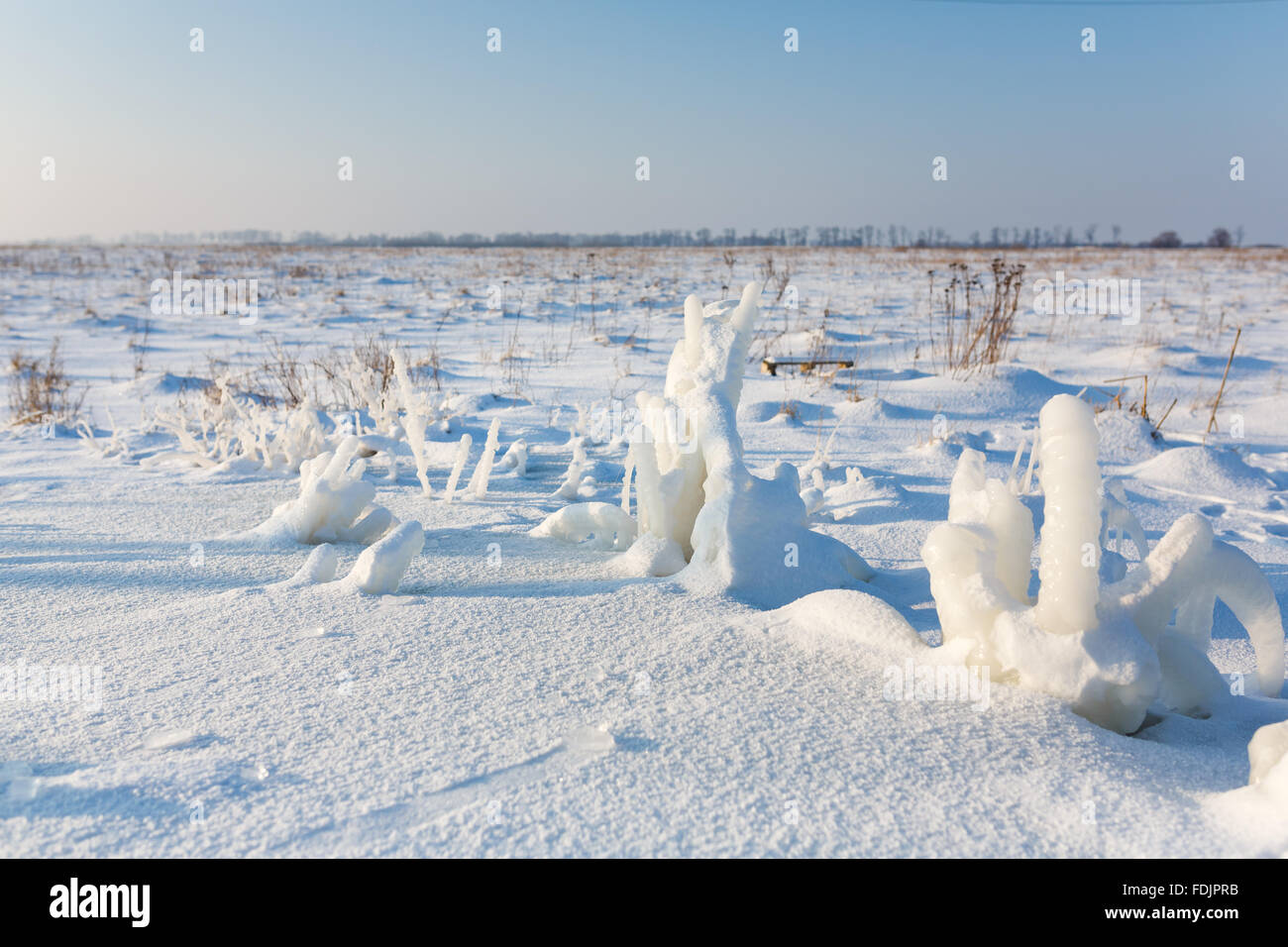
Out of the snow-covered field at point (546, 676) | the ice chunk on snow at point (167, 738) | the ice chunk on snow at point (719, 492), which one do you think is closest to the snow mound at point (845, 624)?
the snow-covered field at point (546, 676)

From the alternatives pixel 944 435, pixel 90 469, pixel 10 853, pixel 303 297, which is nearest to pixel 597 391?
pixel 944 435

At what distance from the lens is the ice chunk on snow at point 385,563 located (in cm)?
186

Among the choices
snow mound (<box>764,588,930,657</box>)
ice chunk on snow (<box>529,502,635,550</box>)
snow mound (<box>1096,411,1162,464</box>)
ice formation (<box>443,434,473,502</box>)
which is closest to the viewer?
snow mound (<box>764,588,930,657</box>)

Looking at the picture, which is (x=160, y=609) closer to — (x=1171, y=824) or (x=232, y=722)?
(x=232, y=722)

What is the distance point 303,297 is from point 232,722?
44.2 feet

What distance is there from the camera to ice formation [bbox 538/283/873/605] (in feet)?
6.37

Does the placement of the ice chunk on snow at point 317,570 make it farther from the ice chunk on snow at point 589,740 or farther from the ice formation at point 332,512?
the ice chunk on snow at point 589,740

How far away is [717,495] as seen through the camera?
1.99 metres

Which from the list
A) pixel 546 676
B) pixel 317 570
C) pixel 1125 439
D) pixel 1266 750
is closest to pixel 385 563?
pixel 317 570

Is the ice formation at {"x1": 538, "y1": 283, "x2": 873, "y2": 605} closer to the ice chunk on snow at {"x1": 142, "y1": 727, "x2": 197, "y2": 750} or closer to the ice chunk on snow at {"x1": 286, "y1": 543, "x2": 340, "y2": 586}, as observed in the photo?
the ice chunk on snow at {"x1": 286, "y1": 543, "x2": 340, "y2": 586}

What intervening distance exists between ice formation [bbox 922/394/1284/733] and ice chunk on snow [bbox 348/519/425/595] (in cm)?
113

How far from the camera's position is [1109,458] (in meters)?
4.05

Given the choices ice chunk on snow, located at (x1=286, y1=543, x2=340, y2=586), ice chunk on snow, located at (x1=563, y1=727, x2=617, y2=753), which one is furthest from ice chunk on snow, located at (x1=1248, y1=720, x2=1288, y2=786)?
ice chunk on snow, located at (x1=286, y1=543, x2=340, y2=586)

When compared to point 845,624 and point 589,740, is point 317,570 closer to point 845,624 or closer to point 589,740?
point 589,740
